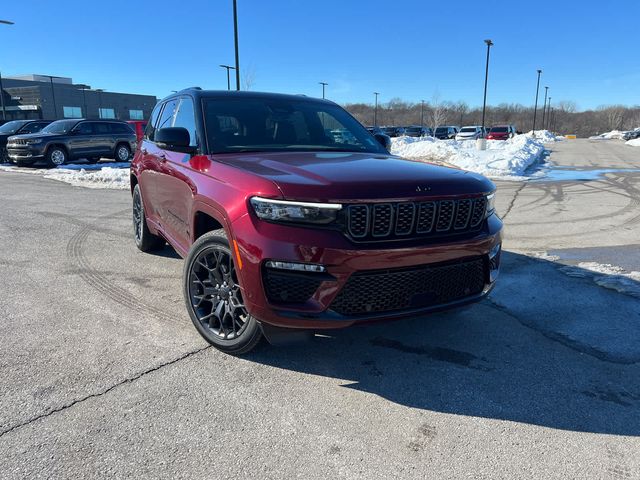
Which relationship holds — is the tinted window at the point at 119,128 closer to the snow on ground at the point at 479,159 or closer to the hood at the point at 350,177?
the snow on ground at the point at 479,159

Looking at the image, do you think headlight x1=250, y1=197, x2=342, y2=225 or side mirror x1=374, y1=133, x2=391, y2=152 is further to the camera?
side mirror x1=374, y1=133, x2=391, y2=152

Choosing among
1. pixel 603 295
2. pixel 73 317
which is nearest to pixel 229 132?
pixel 73 317

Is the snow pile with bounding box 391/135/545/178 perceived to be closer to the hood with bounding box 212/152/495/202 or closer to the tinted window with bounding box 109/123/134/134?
the tinted window with bounding box 109/123/134/134

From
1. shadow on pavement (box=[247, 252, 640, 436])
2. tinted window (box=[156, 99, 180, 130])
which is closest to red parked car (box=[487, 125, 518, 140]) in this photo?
tinted window (box=[156, 99, 180, 130])

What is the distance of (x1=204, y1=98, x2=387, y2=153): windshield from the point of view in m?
3.87

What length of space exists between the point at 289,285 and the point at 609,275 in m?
3.98

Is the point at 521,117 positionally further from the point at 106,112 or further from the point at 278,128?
the point at 278,128

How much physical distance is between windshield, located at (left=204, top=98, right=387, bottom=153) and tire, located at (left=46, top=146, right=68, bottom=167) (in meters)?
16.2

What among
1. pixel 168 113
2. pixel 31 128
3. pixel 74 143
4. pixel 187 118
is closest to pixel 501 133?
pixel 74 143

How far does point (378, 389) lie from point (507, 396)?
77cm

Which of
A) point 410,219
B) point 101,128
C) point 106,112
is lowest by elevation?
point 410,219

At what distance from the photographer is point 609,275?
5055mm

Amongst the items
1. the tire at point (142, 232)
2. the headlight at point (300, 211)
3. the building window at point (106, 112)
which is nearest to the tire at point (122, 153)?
the tire at point (142, 232)

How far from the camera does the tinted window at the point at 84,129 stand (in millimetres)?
18231
